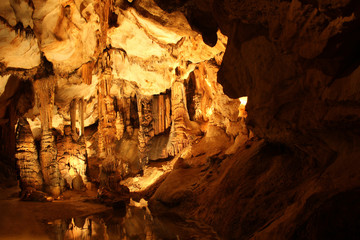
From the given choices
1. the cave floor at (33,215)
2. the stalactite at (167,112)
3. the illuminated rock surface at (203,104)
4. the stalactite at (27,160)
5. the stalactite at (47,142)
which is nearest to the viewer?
the illuminated rock surface at (203,104)

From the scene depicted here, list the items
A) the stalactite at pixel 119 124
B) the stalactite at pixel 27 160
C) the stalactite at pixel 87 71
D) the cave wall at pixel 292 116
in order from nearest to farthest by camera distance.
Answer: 1. the cave wall at pixel 292 116
2. the stalactite at pixel 27 160
3. the stalactite at pixel 87 71
4. the stalactite at pixel 119 124

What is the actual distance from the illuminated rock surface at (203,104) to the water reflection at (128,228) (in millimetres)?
367

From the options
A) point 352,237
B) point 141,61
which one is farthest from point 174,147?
point 352,237

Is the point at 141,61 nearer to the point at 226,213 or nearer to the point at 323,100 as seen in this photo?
the point at 226,213

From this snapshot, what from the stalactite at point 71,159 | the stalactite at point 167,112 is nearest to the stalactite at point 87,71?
the stalactite at point 71,159

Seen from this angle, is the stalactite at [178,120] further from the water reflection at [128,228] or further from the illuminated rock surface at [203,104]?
the water reflection at [128,228]

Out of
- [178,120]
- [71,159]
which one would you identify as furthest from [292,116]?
[71,159]

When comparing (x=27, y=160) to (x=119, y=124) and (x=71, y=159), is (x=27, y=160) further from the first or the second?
(x=119, y=124)

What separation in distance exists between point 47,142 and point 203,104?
6.08 m

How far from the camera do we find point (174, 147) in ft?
32.4

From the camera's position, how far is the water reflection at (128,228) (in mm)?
4008

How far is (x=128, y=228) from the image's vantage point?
15.0 ft

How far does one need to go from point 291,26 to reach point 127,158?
11.5 m

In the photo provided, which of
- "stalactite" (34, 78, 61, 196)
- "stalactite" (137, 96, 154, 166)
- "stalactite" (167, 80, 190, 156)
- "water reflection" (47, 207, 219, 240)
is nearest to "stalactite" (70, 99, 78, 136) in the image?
"stalactite" (34, 78, 61, 196)
